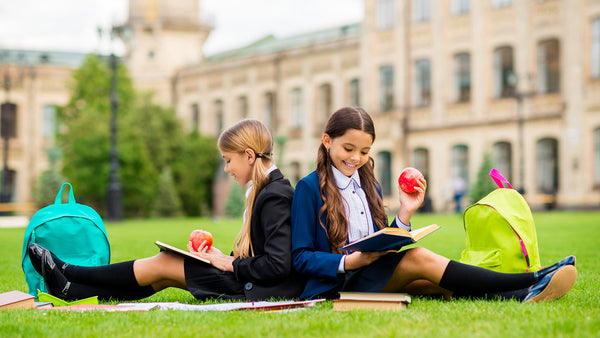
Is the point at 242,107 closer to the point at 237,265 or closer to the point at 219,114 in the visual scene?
the point at 219,114

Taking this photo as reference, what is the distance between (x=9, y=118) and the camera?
55.2 meters

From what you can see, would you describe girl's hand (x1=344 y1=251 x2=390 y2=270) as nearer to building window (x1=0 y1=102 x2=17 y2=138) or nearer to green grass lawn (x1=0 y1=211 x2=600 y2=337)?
green grass lawn (x1=0 y1=211 x2=600 y2=337)

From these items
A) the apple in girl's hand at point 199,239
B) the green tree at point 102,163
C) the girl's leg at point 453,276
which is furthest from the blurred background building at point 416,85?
the girl's leg at point 453,276

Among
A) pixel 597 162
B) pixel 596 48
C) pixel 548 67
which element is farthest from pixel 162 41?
pixel 597 162

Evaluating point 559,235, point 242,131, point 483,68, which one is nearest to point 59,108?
point 483,68

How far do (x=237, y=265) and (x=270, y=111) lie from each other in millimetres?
42423

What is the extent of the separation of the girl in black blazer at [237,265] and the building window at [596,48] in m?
29.4

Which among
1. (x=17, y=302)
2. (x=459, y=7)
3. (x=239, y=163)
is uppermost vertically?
(x=459, y=7)

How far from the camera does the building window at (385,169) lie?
40469mm

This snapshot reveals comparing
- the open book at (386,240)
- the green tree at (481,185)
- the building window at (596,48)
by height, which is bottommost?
the green tree at (481,185)

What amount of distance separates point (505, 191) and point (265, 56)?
1623 inches

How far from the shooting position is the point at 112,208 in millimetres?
30969

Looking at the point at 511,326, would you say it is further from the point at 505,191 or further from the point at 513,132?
the point at 513,132

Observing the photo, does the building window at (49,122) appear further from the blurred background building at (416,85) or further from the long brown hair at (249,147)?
the long brown hair at (249,147)
